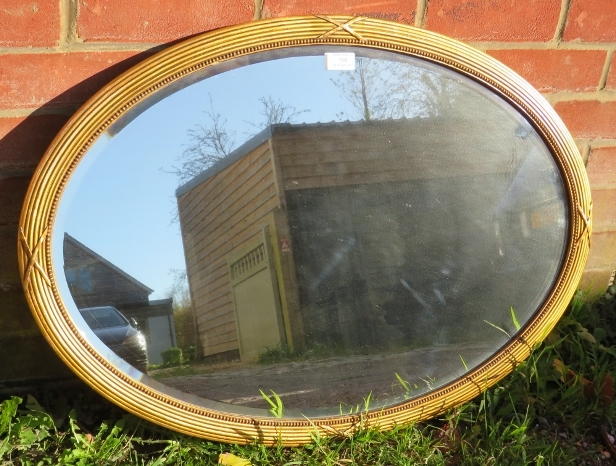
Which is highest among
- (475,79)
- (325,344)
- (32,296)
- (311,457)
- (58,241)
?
(475,79)

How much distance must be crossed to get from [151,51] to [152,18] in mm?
72

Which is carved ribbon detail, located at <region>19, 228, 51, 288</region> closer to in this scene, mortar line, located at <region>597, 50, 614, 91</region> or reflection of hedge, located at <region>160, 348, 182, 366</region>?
reflection of hedge, located at <region>160, 348, 182, 366</region>

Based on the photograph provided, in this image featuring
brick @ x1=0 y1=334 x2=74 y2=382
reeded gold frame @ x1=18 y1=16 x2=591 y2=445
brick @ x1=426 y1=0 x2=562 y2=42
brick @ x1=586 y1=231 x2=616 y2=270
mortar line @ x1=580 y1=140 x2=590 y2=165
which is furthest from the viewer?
brick @ x1=586 y1=231 x2=616 y2=270

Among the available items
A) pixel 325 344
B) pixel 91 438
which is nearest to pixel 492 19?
pixel 325 344

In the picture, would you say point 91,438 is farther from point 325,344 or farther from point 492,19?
point 492,19

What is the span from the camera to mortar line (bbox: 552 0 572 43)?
72.0 inches

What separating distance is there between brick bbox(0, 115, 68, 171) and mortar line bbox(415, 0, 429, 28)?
34.2 inches

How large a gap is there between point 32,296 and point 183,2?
2.40 ft

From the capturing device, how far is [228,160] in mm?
1618

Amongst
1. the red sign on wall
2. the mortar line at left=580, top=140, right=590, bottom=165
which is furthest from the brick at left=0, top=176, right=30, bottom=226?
the mortar line at left=580, top=140, right=590, bottom=165

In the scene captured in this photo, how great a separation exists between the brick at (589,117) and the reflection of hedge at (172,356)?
3.89 feet

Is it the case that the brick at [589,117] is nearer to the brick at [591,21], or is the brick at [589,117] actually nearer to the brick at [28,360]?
the brick at [591,21]

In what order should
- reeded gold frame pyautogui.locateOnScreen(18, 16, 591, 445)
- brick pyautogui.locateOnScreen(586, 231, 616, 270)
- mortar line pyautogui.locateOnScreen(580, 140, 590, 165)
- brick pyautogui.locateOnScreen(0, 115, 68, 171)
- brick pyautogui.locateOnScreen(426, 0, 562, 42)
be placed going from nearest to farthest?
reeded gold frame pyautogui.locateOnScreen(18, 16, 591, 445) < brick pyautogui.locateOnScreen(0, 115, 68, 171) < brick pyautogui.locateOnScreen(426, 0, 562, 42) < mortar line pyautogui.locateOnScreen(580, 140, 590, 165) < brick pyautogui.locateOnScreen(586, 231, 616, 270)

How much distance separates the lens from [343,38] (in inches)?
61.8
